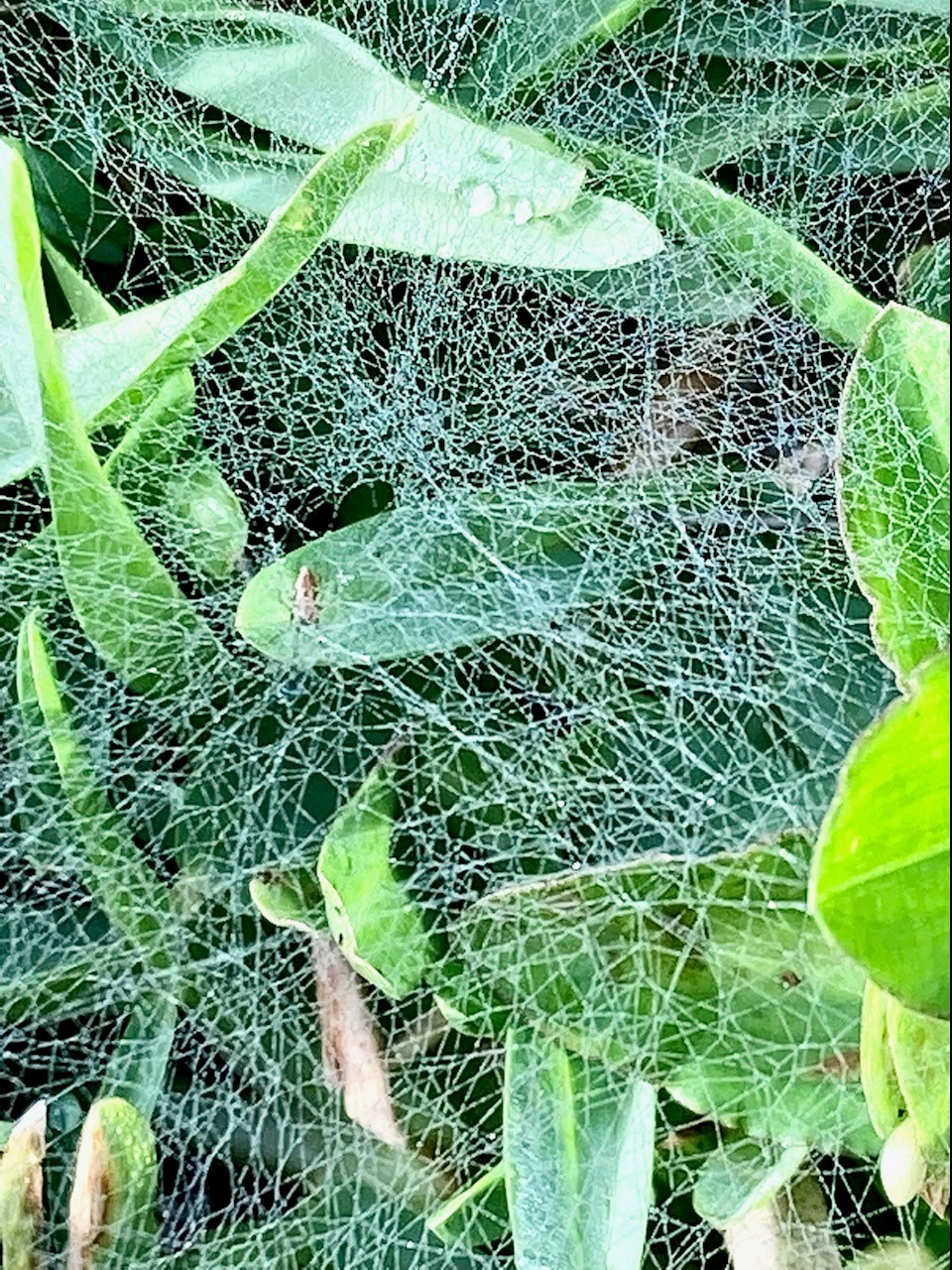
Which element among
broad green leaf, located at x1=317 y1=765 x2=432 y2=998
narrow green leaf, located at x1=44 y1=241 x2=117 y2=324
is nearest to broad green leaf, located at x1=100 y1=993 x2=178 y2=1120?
broad green leaf, located at x1=317 y1=765 x2=432 y2=998

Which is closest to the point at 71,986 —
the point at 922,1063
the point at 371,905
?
the point at 371,905

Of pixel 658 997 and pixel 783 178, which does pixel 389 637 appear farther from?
pixel 783 178

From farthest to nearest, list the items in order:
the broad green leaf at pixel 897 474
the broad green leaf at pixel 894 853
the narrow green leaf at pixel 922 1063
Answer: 1. the broad green leaf at pixel 897 474
2. the narrow green leaf at pixel 922 1063
3. the broad green leaf at pixel 894 853

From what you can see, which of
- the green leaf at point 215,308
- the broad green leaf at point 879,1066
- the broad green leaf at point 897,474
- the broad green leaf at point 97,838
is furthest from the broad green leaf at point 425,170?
the broad green leaf at point 879,1066

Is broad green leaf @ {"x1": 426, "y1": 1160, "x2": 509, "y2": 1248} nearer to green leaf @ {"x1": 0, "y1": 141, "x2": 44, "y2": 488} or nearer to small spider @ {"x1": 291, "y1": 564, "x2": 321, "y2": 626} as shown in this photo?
small spider @ {"x1": 291, "y1": 564, "x2": 321, "y2": 626}

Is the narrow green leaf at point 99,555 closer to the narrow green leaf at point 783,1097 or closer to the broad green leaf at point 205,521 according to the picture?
the broad green leaf at point 205,521
